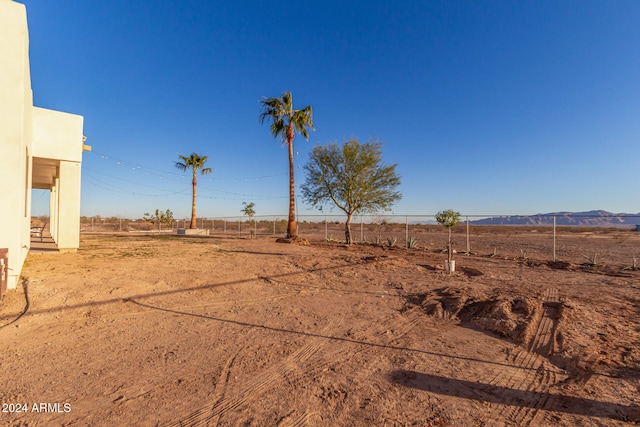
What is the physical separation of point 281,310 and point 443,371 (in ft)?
11.1

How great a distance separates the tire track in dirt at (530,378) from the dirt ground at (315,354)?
0.7 inches

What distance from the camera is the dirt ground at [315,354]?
2.83 meters

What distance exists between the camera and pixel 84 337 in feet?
15.0

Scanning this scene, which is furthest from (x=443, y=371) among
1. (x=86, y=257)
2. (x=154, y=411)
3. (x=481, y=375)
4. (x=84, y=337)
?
(x=86, y=257)

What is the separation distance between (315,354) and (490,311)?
3681 millimetres

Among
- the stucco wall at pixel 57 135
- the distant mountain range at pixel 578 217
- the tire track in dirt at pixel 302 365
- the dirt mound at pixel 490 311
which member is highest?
the stucco wall at pixel 57 135

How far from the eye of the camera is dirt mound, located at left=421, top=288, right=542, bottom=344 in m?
4.88

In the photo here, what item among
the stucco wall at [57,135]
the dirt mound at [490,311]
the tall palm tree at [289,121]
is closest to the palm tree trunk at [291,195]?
the tall palm tree at [289,121]

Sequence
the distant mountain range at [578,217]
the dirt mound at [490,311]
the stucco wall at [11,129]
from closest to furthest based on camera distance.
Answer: the dirt mound at [490,311]
the stucco wall at [11,129]
the distant mountain range at [578,217]

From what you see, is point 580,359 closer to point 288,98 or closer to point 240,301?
point 240,301

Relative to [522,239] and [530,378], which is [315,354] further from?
[522,239]

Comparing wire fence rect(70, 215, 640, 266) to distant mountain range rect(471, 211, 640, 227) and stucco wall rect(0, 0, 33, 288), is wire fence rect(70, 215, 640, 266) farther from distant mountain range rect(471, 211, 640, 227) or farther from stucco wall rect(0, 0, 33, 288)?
stucco wall rect(0, 0, 33, 288)

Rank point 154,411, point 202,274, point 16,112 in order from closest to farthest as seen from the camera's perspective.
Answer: point 154,411, point 16,112, point 202,274

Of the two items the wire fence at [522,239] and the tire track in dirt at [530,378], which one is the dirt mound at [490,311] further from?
the wire fence at [522,239]
